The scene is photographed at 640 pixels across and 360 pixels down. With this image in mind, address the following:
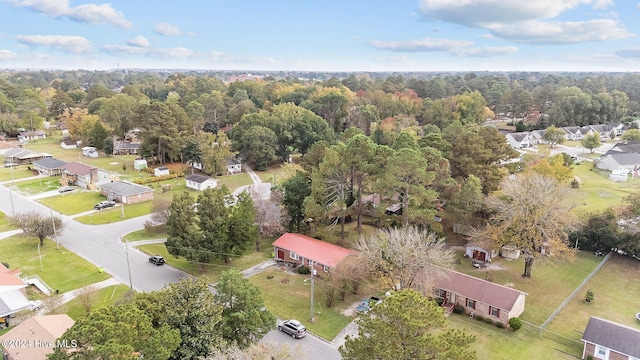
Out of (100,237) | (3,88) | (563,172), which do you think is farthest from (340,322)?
(3,88)

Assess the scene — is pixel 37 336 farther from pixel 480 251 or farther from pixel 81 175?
pixel 81 175

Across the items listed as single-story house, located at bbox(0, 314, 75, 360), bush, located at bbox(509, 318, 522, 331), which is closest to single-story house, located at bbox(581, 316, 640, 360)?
bush, located at bbox(509, 318, 522, 331)

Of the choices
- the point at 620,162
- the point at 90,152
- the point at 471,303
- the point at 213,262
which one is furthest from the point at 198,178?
the point at 620,162

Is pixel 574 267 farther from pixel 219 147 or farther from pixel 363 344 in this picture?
pixel 219 147

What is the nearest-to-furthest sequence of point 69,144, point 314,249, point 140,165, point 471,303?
point 471,303 < point 314,249 < point 140,165 < point 69,144

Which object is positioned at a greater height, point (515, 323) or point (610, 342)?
point (610, 342)

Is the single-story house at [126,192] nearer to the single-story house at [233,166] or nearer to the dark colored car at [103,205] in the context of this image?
the dark colored car at [103,205]
